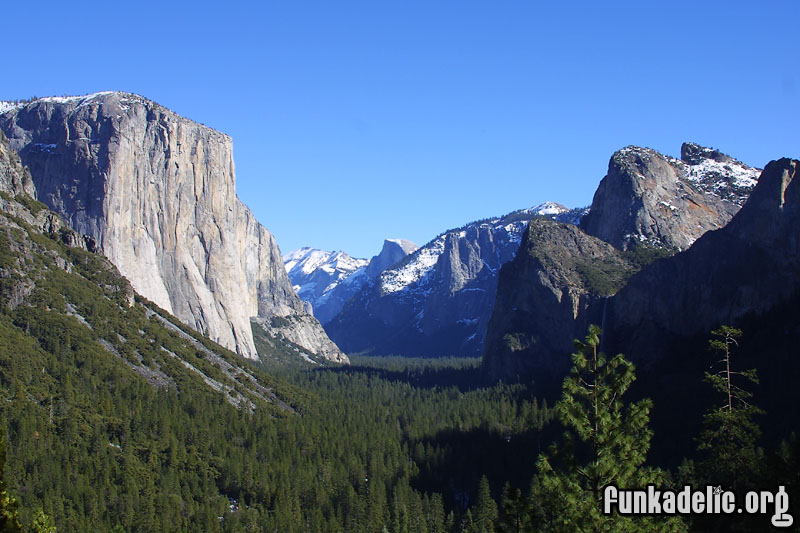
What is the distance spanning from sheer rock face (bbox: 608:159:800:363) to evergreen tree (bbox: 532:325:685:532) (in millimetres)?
118676

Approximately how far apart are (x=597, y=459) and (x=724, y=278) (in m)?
133

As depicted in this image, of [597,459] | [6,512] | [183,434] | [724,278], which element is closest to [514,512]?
[597,459]

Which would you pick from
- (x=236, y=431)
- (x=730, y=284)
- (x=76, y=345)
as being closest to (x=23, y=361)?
(x=76, y=345)

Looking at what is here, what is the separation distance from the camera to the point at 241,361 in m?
189

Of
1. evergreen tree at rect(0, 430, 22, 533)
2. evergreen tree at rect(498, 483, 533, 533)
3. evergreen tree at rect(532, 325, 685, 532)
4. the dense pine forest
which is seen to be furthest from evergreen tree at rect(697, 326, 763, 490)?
evergreen tree at rect(0, 430, 22, 533)

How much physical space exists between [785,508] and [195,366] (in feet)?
459

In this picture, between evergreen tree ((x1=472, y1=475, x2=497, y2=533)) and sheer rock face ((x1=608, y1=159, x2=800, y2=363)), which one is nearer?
evergreen tree ((x1=472, y1=475, x2=497, y2=533))

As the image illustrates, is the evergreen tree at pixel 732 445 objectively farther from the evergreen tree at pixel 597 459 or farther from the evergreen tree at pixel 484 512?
the evergreen tree at pixel 484 512

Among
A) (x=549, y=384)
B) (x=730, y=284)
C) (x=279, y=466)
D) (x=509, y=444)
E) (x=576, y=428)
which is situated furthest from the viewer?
(x=549, y=384)

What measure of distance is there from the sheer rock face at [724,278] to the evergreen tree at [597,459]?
389 feet

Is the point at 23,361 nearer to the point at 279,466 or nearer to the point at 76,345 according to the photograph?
the point at 76,345

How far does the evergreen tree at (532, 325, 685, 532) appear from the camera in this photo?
1219 inches

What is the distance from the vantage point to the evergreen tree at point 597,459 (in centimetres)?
3095

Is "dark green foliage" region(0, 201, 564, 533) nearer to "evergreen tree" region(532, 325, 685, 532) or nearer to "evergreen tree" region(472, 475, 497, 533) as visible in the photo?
"evergreen tree" region(472, 475, 497, 533)
